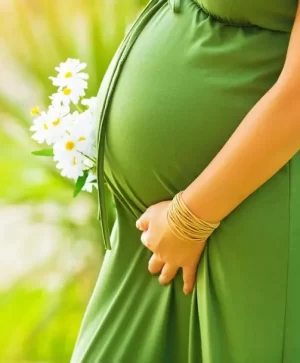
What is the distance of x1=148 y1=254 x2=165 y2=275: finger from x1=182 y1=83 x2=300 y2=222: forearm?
131 millimetres

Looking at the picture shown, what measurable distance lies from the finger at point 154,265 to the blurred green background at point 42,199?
0.62m

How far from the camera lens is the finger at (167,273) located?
87 centimetres

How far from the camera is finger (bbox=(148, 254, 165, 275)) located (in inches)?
34.8

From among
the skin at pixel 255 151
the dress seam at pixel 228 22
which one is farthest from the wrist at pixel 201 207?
the dress seam at pixel 228 22

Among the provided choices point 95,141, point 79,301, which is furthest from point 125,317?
point 79,301

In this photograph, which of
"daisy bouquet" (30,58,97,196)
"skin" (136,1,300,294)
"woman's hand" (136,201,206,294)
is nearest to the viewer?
"skin" (136,1,300,294)

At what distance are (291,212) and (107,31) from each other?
805mm

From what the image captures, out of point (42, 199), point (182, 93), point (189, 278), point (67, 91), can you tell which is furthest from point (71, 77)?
point (42, 199)

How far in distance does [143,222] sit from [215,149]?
15 centimetres

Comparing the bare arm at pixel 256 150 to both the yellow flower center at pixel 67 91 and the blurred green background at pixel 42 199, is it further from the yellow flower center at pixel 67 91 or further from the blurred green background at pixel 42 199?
the blurred green background at pixel 42 199

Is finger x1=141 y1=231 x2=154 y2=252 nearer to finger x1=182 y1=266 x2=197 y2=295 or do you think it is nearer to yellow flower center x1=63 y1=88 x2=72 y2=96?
finger x1=182 y1=266 x2=197 y2=295

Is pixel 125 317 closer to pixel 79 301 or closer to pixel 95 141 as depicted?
pixel 95 141

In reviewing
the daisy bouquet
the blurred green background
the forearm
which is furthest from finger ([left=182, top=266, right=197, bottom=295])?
the blurred green background

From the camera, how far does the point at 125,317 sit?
928 millimetres
